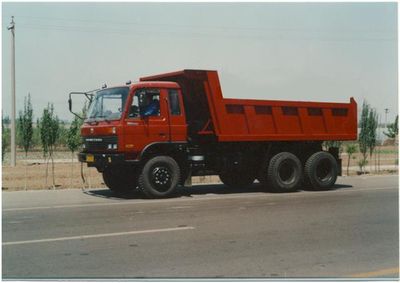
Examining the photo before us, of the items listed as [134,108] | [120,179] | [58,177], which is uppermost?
[134,108]

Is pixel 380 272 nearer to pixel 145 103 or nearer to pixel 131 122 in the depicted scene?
pixel 131 122

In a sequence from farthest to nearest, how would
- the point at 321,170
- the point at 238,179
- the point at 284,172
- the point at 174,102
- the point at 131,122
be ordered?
the point at 238,179
the point at 321,170
the point at 284,172
the point at 174,102
the point at 131,122

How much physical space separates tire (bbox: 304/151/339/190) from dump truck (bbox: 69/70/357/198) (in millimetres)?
26

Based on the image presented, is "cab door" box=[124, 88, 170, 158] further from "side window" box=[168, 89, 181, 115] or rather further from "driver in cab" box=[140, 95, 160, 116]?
"side window" box=[168, 89, 181, 115]

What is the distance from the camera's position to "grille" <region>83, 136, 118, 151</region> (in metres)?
12.4

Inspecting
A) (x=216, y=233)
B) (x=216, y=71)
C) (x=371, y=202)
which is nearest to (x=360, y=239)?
(x=216, y=233)

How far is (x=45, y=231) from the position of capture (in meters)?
8.54

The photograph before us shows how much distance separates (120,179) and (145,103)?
2.32 m

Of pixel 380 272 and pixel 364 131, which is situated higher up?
pixel 364 131

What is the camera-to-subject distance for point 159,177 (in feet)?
42.1

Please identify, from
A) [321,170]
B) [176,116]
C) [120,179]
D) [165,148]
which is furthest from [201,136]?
[321,170]

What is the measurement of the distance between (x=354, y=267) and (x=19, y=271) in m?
3.70

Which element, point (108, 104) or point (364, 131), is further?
point (364, 131)

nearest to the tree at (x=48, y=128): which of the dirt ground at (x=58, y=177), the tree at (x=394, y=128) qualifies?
the dirt ground at (x=58, y=177)
